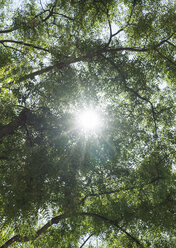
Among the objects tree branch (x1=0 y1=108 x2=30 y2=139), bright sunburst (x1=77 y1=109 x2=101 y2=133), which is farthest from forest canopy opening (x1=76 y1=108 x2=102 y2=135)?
tree branch (x1=0 y1=108 x2=30 y2=139)

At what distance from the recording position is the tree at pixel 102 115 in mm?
6027

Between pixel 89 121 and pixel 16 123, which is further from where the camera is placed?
pixel 89 121

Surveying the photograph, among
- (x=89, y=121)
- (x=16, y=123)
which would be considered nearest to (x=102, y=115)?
(x=89, y=121)

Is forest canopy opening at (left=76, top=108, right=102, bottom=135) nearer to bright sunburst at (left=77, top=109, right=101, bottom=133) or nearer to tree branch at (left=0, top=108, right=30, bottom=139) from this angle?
bright sunburst at (left=77, top=109, right=101, bottom=133)

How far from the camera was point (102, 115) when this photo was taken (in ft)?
22.7

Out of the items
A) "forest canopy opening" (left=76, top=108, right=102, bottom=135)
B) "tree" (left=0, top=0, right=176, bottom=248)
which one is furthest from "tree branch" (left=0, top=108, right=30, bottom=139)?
"forest canopy opening" (left=76, top=108, right=102, bottom=135)

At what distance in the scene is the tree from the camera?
603cm

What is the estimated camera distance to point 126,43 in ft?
28.9

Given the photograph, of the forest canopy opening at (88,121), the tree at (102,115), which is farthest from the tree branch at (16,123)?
the forest canopy opening at (88,121)

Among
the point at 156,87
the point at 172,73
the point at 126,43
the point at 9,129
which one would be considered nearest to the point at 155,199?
the point at 156,87

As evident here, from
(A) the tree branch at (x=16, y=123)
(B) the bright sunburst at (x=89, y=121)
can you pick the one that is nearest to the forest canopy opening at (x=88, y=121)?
(B) the bright sunburst at (x=89, y=121)

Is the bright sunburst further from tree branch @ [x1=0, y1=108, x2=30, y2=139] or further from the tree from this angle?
tree branch @ [x1=0, y1=108, x2=30, y2=139]

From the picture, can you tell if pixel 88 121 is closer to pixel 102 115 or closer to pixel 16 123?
pixel 102 115

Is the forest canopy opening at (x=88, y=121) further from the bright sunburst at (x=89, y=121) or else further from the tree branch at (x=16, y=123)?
the tree branch at (x=16, y=123)
